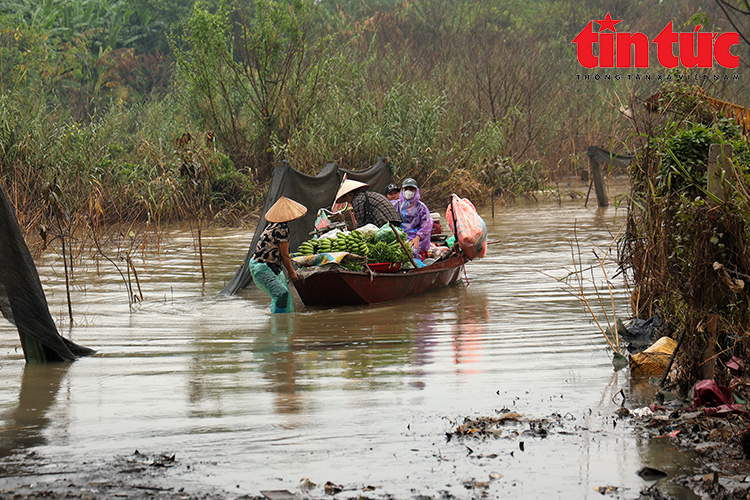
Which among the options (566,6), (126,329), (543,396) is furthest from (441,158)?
(566,6)

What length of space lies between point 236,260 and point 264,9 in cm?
984

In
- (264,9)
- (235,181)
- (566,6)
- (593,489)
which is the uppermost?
(566,6)

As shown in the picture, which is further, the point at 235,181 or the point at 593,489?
the point at 235,181

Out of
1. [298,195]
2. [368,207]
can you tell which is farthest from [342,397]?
[298,195]

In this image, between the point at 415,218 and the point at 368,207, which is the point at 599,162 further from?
the point at 368,207

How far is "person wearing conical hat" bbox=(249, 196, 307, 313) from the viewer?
8945 mm

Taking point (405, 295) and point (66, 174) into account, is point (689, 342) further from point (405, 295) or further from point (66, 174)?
point (66, 174)

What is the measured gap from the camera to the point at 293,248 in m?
11.9

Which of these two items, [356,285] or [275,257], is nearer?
[275,257]

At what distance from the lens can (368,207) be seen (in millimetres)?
10383

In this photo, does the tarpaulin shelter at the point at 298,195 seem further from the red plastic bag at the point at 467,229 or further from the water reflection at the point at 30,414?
the water reflection at the point at 30,414

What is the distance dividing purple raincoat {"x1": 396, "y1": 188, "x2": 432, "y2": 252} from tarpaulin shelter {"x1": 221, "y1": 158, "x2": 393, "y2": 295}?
1.59 metres

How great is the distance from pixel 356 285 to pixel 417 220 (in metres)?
2.23

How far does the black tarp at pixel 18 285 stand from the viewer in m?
6.00
